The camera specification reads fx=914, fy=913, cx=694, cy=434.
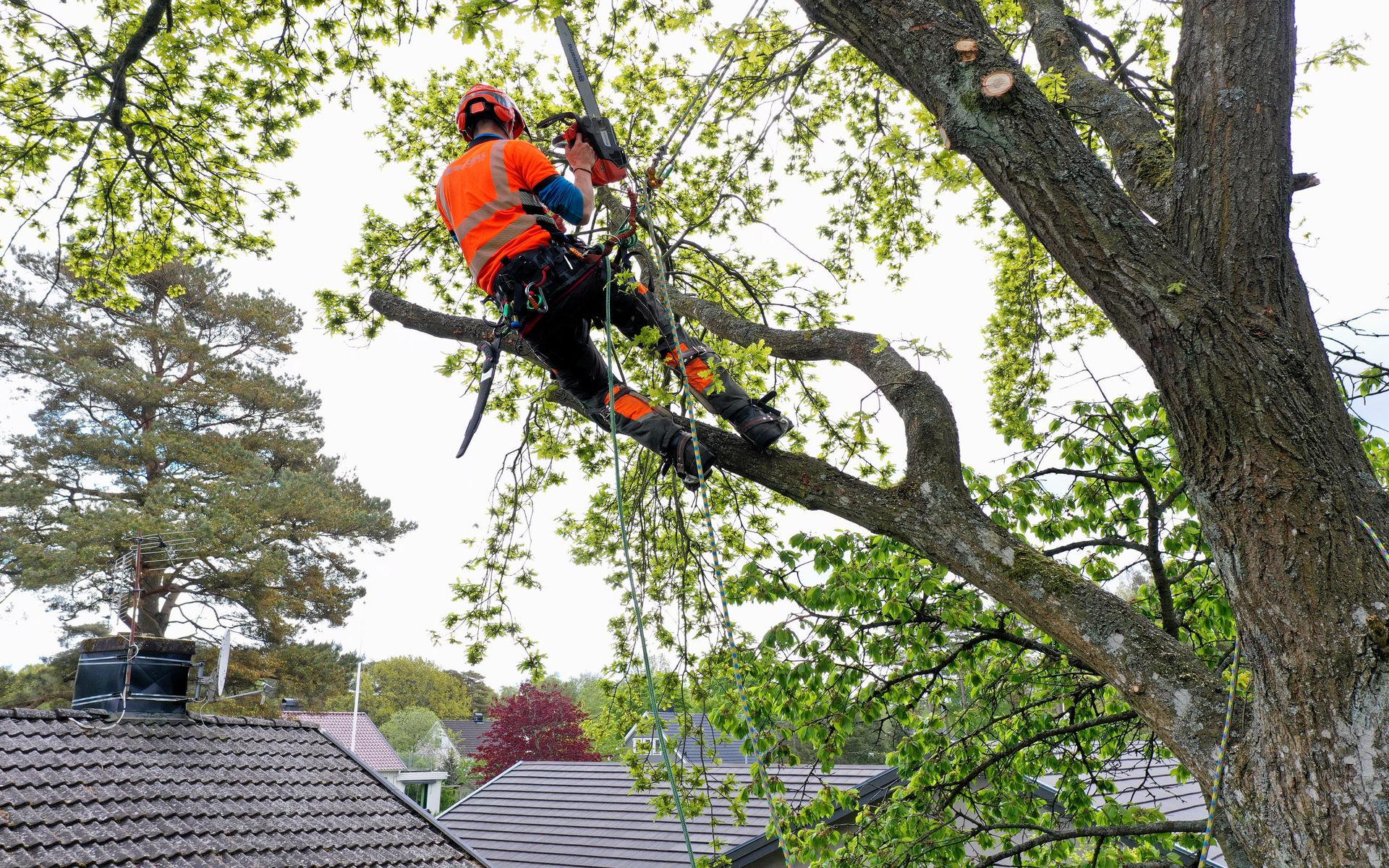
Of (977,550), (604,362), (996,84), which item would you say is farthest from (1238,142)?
(604,362)

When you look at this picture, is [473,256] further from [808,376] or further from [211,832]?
[211,832]

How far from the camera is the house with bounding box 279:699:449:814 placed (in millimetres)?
27213

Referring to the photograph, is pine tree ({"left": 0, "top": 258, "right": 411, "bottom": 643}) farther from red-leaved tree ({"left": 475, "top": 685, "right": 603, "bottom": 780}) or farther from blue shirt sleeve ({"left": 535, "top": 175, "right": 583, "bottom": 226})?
blue shirt sleeve ({"left": 535, "top": 175, "right": 583, "bottom": 226})

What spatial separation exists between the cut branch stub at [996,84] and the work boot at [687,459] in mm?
1456

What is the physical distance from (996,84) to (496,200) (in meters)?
1.91

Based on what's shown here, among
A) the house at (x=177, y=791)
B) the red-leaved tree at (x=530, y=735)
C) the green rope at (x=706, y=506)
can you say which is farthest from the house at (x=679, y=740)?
the red-leaved tree at (x=530, y=735)

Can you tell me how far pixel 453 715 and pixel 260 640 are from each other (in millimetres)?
27115

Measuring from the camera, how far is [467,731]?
43.0 meters

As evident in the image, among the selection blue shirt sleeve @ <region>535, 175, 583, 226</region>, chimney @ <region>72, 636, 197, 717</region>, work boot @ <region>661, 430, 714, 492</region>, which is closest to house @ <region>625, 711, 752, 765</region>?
work boot @ <region>661, 430, 714, 492</region>

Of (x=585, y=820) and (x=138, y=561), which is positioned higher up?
(x=138, y=561)

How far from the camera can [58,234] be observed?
5422mm

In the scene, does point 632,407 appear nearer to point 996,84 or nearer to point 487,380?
point 487,380

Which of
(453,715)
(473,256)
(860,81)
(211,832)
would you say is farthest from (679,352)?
(453,715)

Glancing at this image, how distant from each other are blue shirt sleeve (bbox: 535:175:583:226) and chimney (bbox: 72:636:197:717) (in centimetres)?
632
